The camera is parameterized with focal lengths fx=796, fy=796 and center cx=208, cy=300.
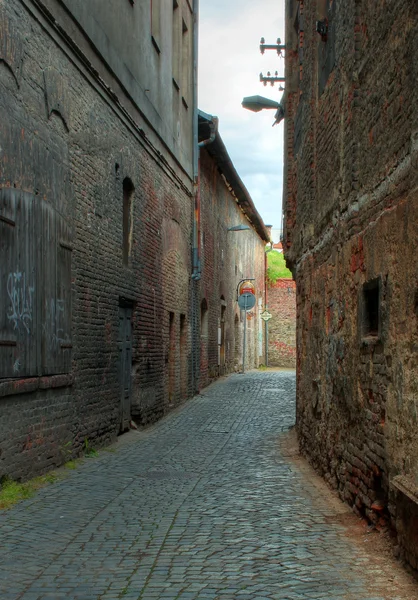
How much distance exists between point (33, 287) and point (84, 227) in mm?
1999

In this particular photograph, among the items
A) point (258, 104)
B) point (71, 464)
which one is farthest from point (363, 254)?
point (258, 104)

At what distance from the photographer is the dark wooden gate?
Result: 486 inches

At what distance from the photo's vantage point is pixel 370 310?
6.50 meters

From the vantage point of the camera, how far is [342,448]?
7469 millimetres

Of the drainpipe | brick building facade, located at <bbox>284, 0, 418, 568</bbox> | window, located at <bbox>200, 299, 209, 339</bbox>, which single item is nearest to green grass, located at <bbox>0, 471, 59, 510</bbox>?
brick building facade, located at <bbox>284, 0, 418, 568</bbox>

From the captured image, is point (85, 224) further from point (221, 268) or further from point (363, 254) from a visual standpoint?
point (221, 268)

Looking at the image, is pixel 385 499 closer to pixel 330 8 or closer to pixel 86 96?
pixel 330 8

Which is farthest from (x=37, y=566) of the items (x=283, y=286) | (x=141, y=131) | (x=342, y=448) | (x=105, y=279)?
(x=283, y=286)

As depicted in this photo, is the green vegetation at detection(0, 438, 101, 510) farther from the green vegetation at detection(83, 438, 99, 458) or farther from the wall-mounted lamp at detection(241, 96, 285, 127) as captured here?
the wall-mounted lamp at detection(241, 96, 285, 127)

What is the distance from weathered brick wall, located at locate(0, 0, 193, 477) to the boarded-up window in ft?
0.50

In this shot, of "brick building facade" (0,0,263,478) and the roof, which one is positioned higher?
the roof

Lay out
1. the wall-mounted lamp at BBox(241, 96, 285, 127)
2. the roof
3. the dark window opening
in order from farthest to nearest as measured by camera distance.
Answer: the roof < the wall-mounted lamp at BBox(241, 96, 285, 127) < the dark window opening

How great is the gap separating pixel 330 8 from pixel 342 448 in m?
4.70

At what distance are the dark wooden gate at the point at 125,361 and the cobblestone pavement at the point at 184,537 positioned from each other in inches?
71.9
